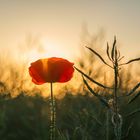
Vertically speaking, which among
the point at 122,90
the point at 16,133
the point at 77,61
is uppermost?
the point at 77,61

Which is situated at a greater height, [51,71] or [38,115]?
[51,71]

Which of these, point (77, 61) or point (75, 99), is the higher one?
point (77, 61)

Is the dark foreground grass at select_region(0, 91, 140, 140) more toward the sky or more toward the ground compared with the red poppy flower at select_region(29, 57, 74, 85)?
more toward the ground

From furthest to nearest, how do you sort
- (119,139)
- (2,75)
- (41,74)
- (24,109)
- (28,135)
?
(24,109) < (2,75) < (28,135) < (41,74) < (119,139)

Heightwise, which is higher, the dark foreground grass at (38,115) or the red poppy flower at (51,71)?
the red poppy flower at (51,71)

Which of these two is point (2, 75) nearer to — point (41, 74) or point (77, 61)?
point (77, 61)

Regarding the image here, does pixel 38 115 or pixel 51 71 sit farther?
pixel 38 115

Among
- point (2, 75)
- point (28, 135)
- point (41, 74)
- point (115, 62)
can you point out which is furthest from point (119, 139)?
point (2, 75)

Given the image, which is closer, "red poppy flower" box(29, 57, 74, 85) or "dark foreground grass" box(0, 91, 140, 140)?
"red poppy flower" box(29, 57, 74, 85)
